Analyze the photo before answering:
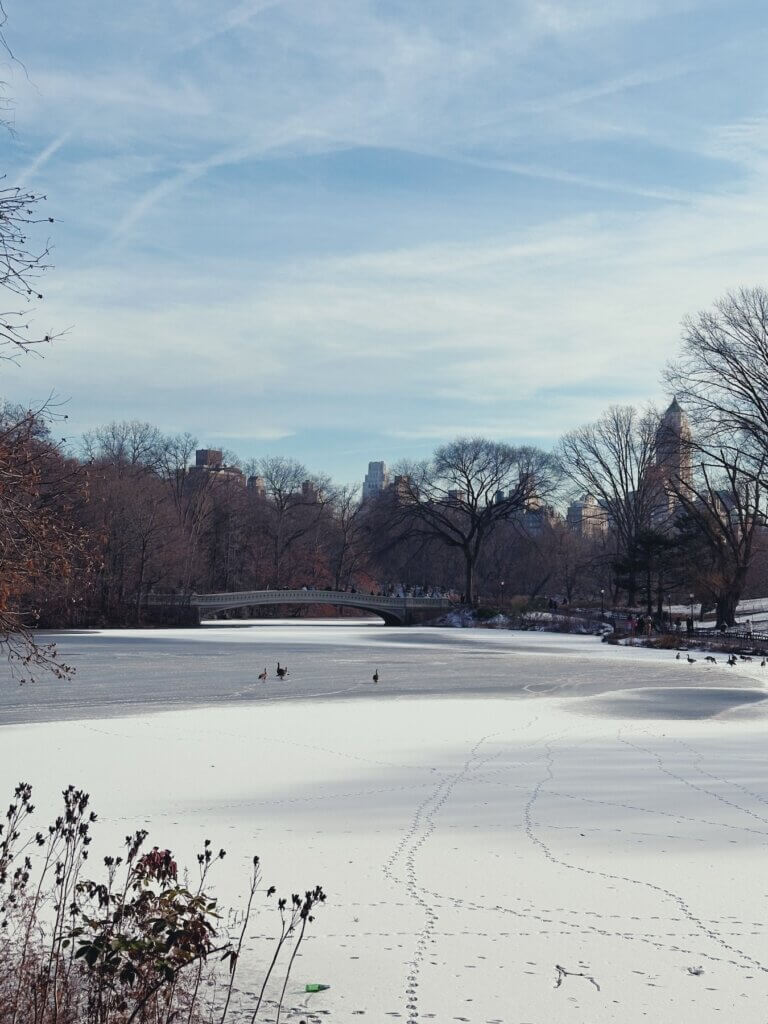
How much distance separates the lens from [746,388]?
1651 inches

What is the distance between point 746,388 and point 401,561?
125 feet

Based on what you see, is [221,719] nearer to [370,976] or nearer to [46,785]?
[46,785]

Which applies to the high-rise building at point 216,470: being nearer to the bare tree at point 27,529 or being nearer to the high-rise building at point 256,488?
the high-rise building at point 256,488

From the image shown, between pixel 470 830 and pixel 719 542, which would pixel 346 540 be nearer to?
pixel 719 542

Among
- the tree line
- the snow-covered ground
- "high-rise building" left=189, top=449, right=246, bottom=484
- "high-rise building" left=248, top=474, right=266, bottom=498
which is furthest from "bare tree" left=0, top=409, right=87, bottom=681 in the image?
"high-rise building" left=248, top=474, right=266, bottom=498

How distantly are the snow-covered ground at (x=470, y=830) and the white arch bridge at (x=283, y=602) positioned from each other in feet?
131

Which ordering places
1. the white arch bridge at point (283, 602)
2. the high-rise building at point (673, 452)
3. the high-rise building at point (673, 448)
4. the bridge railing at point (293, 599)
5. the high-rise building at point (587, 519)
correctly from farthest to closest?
the high-rise building at point (587, 519) → the bridge railing at point (293, 599) → the white arch bridge at point (283, 602) → the high-rise building at point (673, 452) → the high-rise building at point (673, 448)

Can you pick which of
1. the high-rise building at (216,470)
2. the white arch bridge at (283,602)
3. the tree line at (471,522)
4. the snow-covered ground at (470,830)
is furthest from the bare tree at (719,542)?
the high-rise building at (216,470)

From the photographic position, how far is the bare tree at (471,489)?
71.5 m

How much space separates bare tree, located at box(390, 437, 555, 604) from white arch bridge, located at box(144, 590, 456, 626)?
11.1ft

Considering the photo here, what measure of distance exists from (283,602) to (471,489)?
1490 centimetres

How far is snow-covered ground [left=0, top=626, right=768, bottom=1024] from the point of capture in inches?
218

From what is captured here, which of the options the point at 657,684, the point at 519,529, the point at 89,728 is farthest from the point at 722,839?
the point at 519,529

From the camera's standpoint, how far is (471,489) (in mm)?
73250
